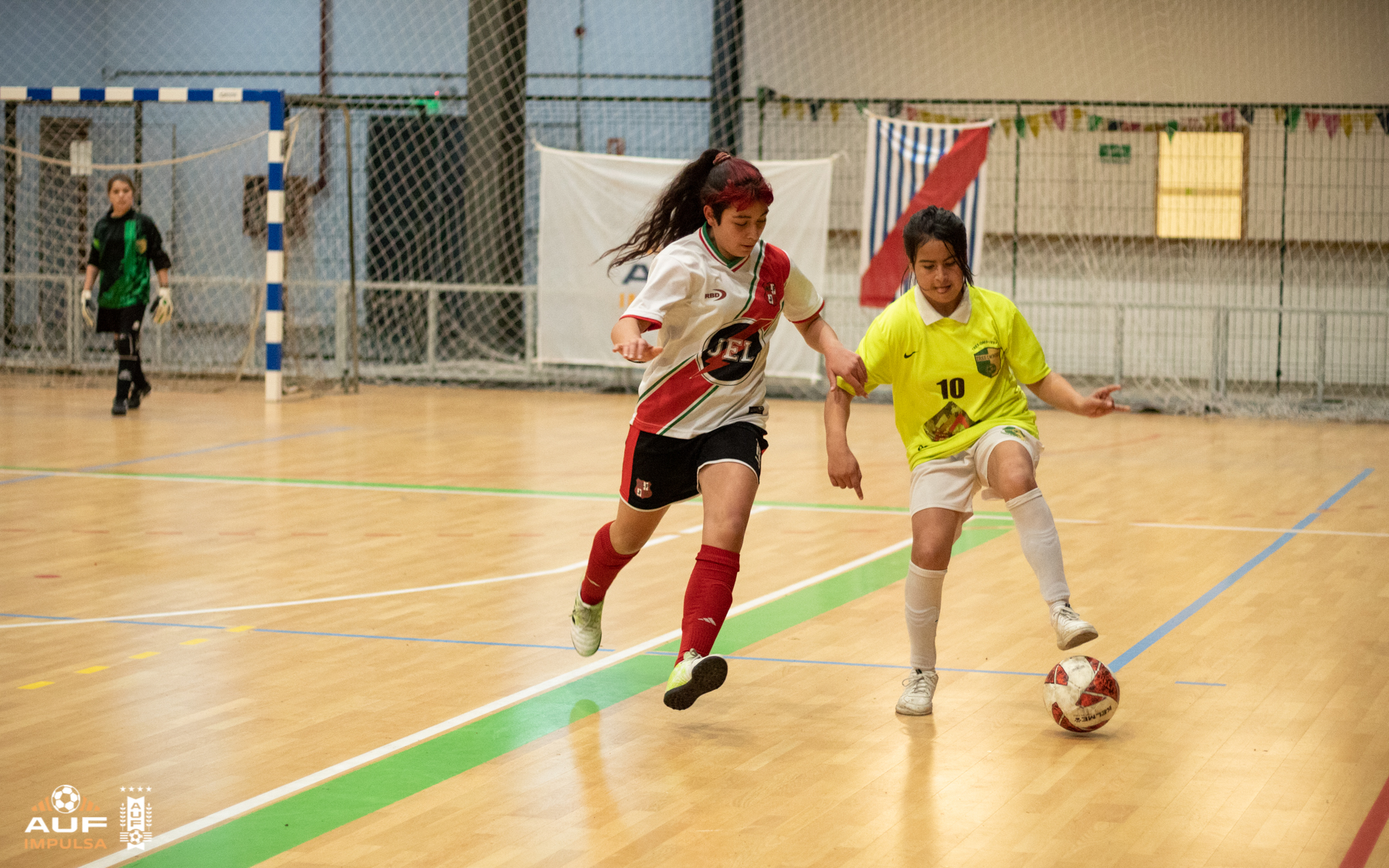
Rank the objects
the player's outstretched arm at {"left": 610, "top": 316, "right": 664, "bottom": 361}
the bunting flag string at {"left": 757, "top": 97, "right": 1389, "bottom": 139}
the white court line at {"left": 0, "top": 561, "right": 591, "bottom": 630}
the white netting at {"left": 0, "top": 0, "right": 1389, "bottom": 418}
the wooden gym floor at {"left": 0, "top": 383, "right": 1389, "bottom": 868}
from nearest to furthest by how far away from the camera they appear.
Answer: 1. the wooden gym floor at {"left": 0, "top": 383, "right": 1389, "bottom": 868}
2. the player's outstretched arm at {"left": 610, "top": 316, "right": 664, "bottom": 361}
3. the white court line at {"left": 0, "top": 561, "right": 591, "bottom": 630}
4. the bunting flag string at {"left": 757, "top": 97, "right": 1389, "bottom": 139}
5. the white netting at {"left": 0, "top": 0, "right": 1389, "bottom": 418}

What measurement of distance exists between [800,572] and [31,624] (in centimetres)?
277

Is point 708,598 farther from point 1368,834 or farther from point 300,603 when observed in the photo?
point 300,603

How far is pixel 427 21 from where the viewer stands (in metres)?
18.8

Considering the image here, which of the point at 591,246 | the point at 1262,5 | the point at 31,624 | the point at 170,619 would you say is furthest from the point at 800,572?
the point at 1262,5

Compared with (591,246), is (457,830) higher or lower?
lower

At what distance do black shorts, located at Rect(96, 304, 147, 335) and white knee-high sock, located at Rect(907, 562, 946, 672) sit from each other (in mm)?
9252

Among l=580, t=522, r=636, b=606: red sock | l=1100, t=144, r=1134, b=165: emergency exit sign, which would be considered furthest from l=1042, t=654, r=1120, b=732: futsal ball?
l=1100, t=144, r=1134, b=165: emergency exit sign

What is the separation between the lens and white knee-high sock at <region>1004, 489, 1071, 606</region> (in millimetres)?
3787

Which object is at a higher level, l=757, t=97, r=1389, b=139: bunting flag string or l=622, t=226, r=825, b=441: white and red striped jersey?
l=757, t=97, r=1389, b=139: bunting flag string

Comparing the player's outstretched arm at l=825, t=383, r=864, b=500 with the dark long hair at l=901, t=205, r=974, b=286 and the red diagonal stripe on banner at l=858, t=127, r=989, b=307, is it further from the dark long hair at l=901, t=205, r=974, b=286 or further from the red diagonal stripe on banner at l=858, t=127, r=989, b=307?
the red diagonal stripe on banner at l=858, t=127, r=989, b=307

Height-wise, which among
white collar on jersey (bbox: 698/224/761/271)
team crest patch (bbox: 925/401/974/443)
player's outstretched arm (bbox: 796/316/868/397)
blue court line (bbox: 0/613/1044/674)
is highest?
white collar on jersey (bbox: 698/224/761/271)

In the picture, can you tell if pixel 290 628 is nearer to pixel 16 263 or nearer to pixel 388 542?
pixel 388 542

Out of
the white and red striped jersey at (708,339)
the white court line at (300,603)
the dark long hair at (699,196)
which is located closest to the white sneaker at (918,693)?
the white and red striped jersey at (708,339)

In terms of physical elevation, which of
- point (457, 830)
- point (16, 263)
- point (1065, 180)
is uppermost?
point (1065, 180)
